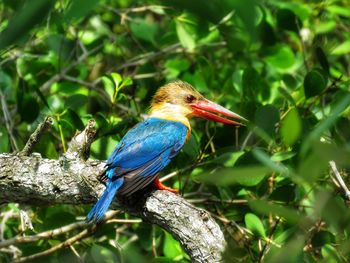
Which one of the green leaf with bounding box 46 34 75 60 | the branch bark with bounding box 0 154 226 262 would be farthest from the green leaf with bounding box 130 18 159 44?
the branch bark with bounding box 0 154 226 262

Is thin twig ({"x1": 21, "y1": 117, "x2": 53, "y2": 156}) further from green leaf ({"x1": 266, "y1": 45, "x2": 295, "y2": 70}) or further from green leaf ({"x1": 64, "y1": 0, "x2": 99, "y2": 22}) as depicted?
green leaf ({"x1": 266, "y1": 45, "x2": 295, "y2": 70})

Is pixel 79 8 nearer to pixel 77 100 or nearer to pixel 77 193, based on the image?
pixel 77 193

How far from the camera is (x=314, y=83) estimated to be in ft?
11.9

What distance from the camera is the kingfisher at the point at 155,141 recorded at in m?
3.08

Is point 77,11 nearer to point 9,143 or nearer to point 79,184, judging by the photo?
point 79,184

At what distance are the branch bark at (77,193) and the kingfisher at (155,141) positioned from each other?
9 cm

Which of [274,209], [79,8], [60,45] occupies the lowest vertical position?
[60,45]

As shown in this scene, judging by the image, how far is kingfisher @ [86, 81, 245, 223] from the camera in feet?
10.1

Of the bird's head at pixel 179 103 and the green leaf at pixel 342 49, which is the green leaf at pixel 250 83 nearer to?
the bird's head at pixel 179 103

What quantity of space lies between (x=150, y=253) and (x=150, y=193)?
1065 millimetres

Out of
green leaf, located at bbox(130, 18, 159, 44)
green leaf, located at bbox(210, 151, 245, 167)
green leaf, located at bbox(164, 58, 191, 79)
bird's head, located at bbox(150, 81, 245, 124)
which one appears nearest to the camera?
green leaf, located at bbox(210, 151, 245, 167)

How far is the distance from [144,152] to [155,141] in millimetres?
169

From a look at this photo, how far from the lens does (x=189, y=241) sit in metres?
2.48

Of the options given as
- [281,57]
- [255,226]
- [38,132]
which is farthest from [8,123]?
[281,57]
